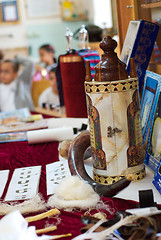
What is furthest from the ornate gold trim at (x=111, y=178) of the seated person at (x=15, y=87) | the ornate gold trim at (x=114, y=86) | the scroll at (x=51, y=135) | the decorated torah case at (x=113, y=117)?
the seated person at (x=15, y=87)

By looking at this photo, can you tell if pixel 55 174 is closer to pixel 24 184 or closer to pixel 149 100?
pixel 24 184

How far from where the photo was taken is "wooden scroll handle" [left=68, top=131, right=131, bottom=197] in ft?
2.71

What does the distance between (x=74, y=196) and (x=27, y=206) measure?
4.4 inches

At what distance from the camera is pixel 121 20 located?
1501 millimetres

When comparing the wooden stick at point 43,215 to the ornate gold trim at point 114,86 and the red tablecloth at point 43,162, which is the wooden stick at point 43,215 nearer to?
the red tablecloth at point 43,162

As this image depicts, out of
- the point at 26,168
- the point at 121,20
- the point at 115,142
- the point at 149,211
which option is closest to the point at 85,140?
the point at 115,142

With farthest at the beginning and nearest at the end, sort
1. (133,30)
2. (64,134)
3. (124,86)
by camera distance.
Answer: (64,134) < (133,30) < (124,86)

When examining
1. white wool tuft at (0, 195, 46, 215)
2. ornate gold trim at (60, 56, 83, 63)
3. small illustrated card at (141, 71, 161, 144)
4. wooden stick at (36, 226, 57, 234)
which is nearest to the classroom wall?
ornate gold trim at (60, 56, 83, 63)

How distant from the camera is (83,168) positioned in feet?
3.18

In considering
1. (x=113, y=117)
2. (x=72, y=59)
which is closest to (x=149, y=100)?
(x=113, y=117)

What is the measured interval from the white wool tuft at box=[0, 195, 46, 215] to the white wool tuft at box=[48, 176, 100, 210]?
0.02m

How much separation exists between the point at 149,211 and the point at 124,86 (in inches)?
13.4

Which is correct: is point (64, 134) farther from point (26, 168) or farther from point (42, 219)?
point (42, 219)

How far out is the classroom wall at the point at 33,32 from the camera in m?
5.91
